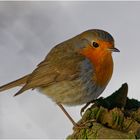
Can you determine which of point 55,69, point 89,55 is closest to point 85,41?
point 89,55

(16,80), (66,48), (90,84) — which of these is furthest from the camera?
(16,80)

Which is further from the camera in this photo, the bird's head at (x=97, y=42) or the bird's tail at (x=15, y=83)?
the bird's tail at (x=15, y=83)

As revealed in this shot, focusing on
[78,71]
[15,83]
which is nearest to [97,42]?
[78,71]

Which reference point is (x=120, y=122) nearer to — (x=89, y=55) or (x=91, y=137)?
(x=91, y=137)

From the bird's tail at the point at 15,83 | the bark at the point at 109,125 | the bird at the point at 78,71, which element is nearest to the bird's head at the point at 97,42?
the bird at the point at 78,71

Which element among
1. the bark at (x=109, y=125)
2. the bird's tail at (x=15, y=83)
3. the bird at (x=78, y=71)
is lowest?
the bark at (x=109, y=125)

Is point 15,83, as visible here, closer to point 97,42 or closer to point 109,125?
point 97,42

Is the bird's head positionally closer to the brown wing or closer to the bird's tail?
the brown wing

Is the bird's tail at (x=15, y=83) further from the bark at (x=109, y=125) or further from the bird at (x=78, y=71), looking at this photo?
the bark at (x=109, y=125)
